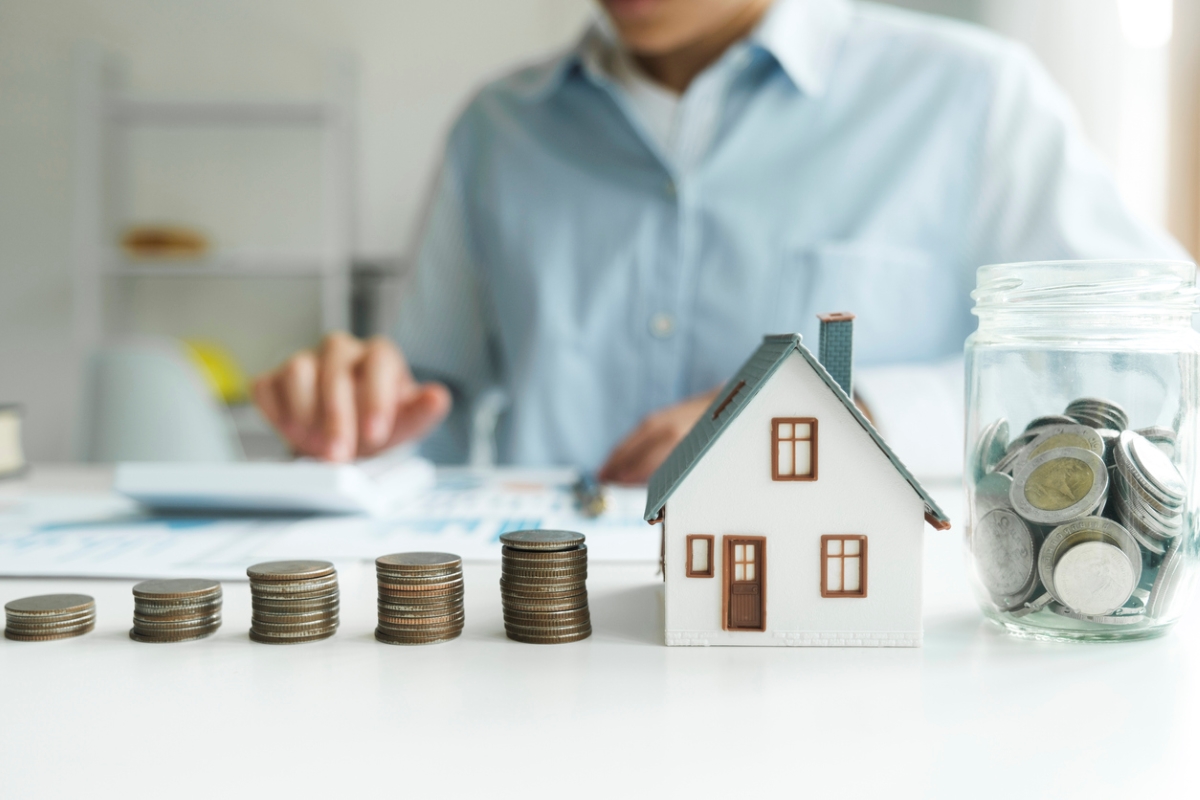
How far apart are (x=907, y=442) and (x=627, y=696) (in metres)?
0.74

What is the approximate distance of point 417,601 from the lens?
444 millimetres

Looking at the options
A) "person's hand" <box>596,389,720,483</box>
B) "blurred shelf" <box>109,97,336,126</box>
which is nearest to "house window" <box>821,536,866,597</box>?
"person's hand" <box>596,389,720,483</box>

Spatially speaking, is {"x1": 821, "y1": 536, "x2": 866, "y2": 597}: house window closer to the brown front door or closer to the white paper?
the brown front door

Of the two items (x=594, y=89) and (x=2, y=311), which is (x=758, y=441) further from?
(x=2, y=311)

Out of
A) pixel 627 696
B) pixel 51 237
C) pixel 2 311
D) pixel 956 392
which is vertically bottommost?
pixel 627 696

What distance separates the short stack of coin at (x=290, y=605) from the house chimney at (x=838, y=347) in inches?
10.4

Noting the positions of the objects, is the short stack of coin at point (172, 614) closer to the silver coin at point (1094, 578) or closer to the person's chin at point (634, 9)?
the silver coin at point (1094, 578)

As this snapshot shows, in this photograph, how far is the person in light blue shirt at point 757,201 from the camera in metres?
1.29

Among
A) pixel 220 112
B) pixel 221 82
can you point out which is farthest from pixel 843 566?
pixel 221 82

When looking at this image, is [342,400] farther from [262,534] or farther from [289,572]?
[289,572]

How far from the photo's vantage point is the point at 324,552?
0.64 metres

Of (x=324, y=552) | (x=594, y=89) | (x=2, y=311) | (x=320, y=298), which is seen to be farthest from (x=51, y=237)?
(x=324, y=552)

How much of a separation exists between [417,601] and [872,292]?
3.33 ft

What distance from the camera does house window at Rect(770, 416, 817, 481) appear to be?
0.43m
